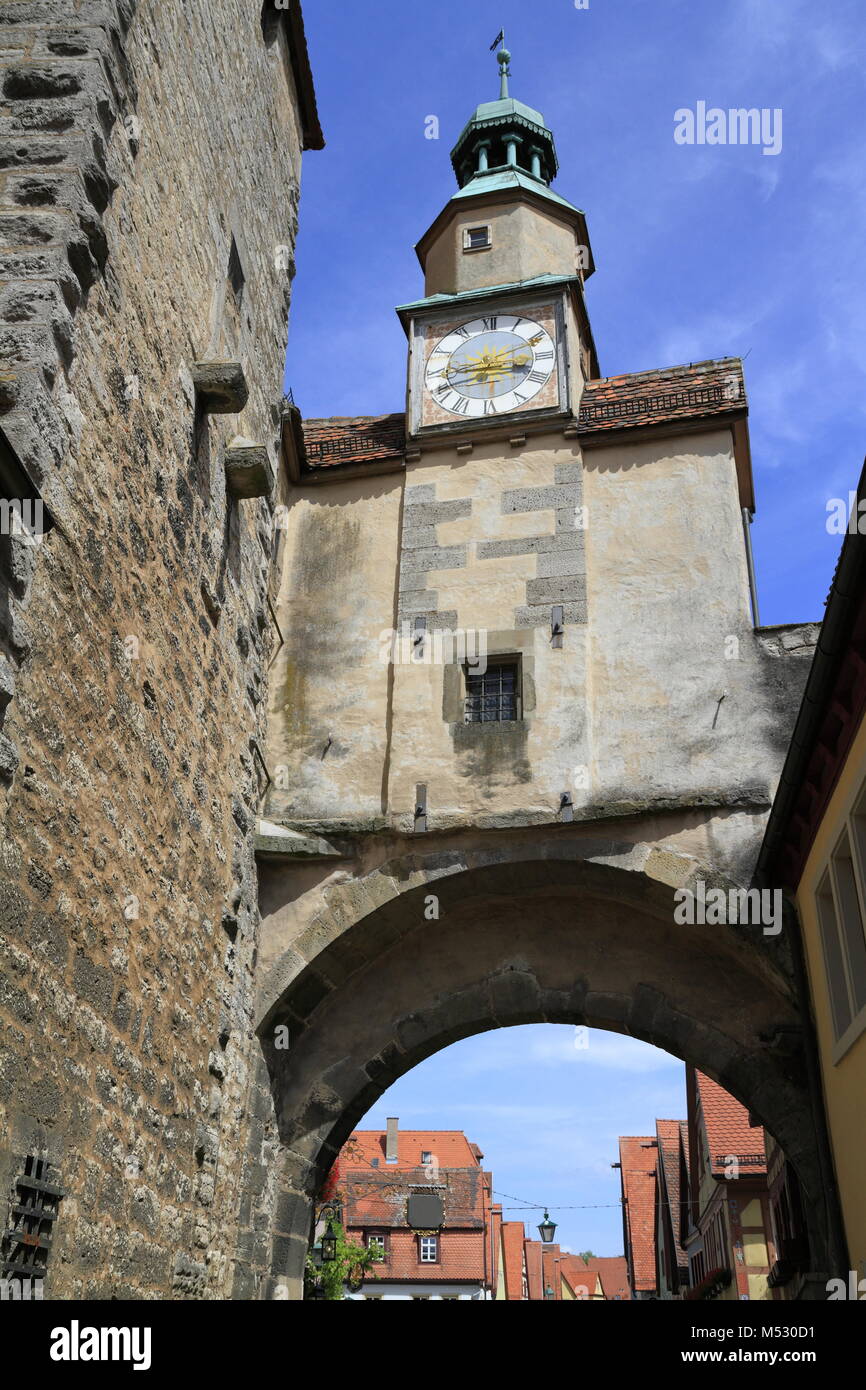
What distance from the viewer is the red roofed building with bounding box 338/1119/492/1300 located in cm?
2772

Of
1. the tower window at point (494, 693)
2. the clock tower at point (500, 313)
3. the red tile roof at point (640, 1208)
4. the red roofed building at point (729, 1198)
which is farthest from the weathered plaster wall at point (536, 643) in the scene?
the red tile roof at point (640, 1208)

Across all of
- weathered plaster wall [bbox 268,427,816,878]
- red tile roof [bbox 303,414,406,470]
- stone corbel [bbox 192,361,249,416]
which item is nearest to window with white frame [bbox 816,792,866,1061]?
weathered plaster wall [bbox 268,427,816,878]

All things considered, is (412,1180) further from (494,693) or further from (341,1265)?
(494,693)

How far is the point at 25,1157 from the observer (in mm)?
4062

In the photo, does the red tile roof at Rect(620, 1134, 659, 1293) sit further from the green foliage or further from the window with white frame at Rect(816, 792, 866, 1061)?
the window with white frame at Rect(816, 792, 866, 1061)

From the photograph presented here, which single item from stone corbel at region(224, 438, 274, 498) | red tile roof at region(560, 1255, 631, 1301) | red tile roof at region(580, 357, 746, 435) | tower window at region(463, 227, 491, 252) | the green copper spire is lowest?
red tile roof at region(560, 1255, 631, 1301)

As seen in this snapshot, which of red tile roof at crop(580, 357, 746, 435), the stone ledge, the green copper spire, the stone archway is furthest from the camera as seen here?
the green copper spire

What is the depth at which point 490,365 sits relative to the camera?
30.8ft

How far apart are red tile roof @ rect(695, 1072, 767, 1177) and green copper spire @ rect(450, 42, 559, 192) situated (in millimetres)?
11123

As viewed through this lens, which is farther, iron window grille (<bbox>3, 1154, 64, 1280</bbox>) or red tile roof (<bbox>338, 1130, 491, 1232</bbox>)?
red tile roof (<bbox>338, 1130, 491, 1232</bbox>)

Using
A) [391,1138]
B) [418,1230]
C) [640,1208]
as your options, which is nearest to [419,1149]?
[391,1138]

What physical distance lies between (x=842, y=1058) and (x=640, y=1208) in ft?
98.7

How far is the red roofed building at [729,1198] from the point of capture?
1515cm
